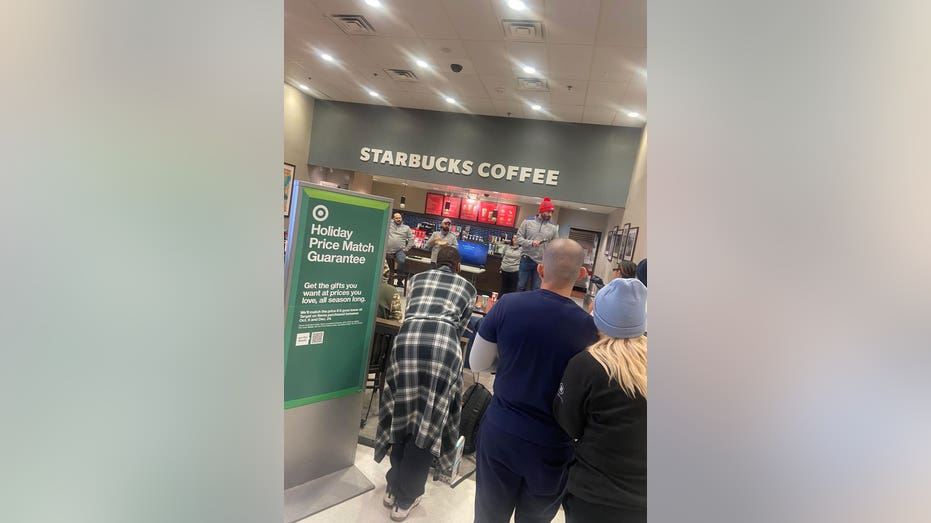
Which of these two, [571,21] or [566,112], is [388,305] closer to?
[571,21]

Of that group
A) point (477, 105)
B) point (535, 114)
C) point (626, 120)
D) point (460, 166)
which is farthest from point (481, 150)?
point (626, 120)

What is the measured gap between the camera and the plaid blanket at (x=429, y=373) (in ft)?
7.42

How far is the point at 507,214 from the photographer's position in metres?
10.2

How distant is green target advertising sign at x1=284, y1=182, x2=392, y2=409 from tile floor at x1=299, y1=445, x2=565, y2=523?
0.59m

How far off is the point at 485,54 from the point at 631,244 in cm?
307

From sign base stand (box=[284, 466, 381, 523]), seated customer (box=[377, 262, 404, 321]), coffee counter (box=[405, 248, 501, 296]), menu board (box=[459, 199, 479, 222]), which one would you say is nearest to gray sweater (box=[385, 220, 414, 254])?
coffee counter (box=[405, 248, 501, 296])

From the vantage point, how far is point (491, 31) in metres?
4.43

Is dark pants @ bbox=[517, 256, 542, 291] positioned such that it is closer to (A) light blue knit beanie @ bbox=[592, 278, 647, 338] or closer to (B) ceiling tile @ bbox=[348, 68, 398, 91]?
(B) ceiling tile @ bbox=[348, 68, 398, 91]

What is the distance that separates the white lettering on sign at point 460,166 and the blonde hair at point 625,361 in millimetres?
6343
